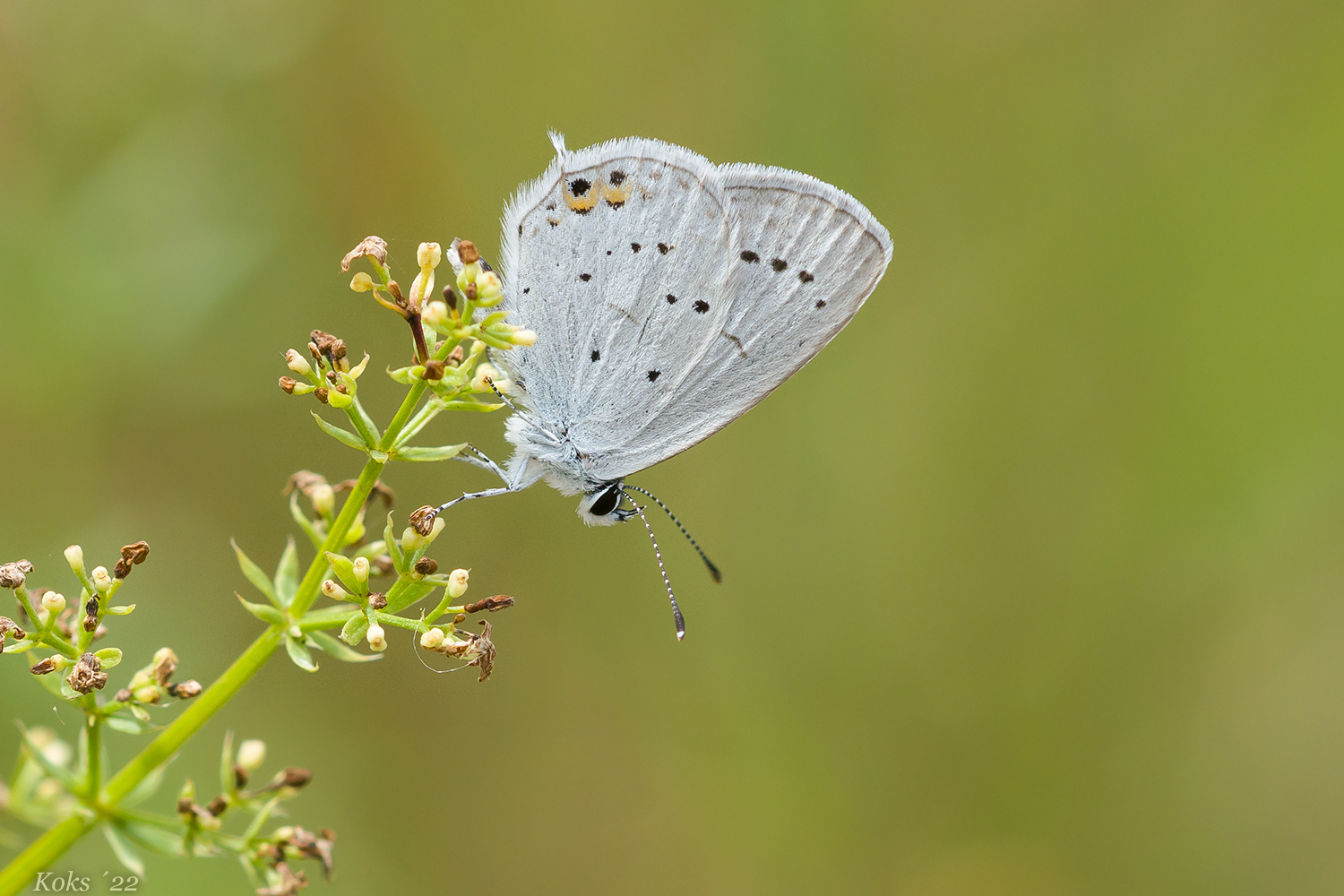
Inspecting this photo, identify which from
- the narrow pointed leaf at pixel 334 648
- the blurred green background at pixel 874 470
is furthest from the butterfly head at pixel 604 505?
the narrow pointed leaf at pixel 334 648

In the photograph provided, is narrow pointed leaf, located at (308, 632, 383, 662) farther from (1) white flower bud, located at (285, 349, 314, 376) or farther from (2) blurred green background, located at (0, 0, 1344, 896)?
(2) blurred green background, located at (0, 0, 1344, 896)

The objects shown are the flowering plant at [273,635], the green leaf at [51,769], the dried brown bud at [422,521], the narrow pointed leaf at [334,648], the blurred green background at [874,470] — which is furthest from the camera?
the blurred green background at [874,470]

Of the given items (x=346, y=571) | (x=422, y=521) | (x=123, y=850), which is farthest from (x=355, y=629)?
(x=123, y=850)

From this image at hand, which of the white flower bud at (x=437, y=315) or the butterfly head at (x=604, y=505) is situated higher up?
the white flower bud at (x=437, y=315)

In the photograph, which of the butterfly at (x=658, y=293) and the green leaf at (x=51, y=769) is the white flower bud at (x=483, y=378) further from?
the butterfly at (x=658, y=293)

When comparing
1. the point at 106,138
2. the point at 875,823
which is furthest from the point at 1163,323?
the point at 106,138

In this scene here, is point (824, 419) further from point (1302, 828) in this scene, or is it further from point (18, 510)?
point (18, 510)
